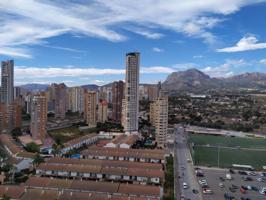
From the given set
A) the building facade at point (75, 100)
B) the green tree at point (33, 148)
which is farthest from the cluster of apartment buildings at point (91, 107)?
the building facade at point (75, 100)

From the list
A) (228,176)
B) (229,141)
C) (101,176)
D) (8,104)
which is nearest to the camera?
(101,176)

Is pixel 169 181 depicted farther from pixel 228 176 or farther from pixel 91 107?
pixel 91 107

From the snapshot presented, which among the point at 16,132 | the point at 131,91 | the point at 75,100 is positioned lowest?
the point at 16,132

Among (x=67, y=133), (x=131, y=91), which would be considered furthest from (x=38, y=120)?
(x=131, y=91)

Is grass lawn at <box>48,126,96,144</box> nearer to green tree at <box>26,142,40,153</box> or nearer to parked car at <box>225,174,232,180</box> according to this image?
green tree at <box>26,142,40,153</box>

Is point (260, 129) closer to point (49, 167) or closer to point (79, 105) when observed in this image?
point (79, 105)

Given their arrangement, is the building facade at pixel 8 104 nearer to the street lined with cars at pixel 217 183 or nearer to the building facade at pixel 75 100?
the building facade at pixel 75 100
